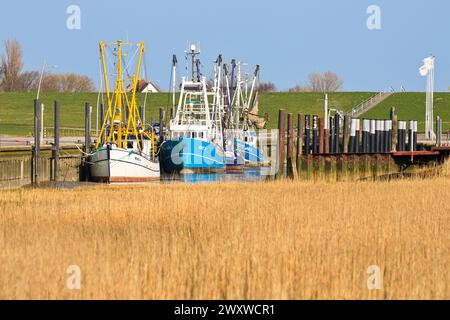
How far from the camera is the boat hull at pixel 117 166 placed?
5609 cm

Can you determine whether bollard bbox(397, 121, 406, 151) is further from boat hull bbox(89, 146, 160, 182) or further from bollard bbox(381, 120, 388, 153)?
boat hull bbox(89, 146, 160, 182)

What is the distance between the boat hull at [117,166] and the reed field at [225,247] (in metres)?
25.6

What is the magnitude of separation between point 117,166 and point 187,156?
42.3ft

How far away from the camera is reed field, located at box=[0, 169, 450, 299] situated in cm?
1494

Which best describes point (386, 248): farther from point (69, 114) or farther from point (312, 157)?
point (69, 114)

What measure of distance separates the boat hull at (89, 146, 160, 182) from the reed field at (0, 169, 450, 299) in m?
25.6

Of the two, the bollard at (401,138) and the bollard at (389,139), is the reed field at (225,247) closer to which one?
the bollard at (389,139)

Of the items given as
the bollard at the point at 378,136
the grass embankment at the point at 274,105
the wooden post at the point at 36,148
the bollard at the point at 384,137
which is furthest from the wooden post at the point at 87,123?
the grass embankment at the point at 274,105

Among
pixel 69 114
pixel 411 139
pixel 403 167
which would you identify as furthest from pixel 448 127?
pixel 403 167

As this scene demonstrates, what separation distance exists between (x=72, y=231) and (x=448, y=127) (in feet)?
340

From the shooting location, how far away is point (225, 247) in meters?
18.5

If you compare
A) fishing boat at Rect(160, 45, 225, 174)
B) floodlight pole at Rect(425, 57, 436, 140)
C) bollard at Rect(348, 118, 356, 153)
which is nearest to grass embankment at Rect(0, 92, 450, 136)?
floodlight pole at Rect(425, 57, 436, 140)

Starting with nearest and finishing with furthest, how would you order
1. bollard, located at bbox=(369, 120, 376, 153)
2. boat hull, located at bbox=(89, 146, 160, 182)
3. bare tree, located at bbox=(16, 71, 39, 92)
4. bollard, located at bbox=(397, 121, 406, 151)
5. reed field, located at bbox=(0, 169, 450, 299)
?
reed field, located at bbox=(0, 169, 450, 299), boat hull, located at bbox=(89, 146, 160, 182), bollard, located at bbox=(369, 120, 376, 153), bollard, located at bbox=(397, 121, 406, 151), bare tree, located at bbox=(16, 71, 39, 92)

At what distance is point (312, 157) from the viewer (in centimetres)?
4834
